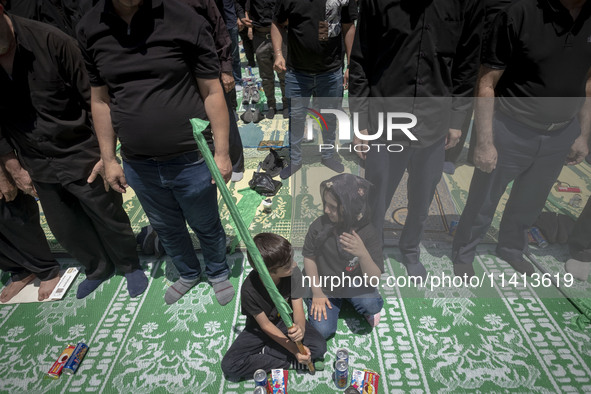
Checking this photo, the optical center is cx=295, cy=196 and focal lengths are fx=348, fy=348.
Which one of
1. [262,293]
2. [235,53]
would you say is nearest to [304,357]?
[262,293]

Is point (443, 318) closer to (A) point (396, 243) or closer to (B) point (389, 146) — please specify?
(A) point (396, 243)

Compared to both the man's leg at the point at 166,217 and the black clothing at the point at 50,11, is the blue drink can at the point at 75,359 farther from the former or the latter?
the black clothing at the point at 50,11

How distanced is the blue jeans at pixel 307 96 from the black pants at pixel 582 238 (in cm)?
249

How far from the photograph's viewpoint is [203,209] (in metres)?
2.45

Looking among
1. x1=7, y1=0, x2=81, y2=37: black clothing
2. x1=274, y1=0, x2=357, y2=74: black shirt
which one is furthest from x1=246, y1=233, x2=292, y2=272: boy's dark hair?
x1=7, y1=0, x2=81, y2=37: black clothing

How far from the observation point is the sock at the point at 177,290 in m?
2.80

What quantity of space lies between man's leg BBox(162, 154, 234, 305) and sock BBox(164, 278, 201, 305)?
7.2 inches

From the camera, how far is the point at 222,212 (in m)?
3.78

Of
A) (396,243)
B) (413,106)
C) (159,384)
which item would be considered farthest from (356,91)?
(159,384)

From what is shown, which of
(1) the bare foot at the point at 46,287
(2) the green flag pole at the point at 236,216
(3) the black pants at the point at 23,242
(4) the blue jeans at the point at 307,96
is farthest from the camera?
(4) the blue jeans at the point at 307,96

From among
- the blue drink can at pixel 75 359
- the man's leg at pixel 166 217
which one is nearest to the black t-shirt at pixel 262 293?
the man's leg at pixel 166 217

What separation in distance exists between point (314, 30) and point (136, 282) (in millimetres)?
2967

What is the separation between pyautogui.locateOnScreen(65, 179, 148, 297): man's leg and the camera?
2.56m

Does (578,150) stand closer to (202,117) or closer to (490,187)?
(490,187)
